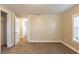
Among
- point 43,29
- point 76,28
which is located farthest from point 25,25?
point 76,28

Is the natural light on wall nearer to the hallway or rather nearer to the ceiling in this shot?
the ceiling

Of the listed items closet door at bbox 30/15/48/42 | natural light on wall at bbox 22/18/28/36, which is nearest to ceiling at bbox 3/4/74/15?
natural light on wall at bbox 22/18/28/36

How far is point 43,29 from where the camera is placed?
6.17 metres

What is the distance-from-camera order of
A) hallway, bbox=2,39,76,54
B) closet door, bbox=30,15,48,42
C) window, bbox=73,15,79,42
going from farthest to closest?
closet door, bbox=30,15,48,42 < window, bbox=73,15,79,42 < hallway, bbox=2,39,76,54

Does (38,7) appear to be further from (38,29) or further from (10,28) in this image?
(38,29)

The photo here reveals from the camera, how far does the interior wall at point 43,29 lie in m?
5.82

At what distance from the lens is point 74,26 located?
402 cm

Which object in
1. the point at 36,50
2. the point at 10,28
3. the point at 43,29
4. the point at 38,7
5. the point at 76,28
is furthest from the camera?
the point at 43,29

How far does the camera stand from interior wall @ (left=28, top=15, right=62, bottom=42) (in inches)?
229

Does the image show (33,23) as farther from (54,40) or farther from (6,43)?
(6,43)

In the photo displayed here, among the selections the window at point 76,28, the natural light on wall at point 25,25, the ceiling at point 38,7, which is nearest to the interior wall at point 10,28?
the ceiling at point 38,7
